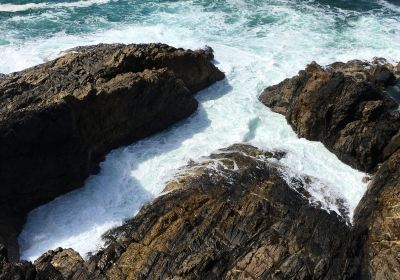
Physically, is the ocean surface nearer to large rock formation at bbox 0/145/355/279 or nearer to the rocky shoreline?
the rocky shoreline

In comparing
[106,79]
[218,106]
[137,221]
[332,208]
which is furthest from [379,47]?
[137,221]

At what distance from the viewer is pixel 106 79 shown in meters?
25.5

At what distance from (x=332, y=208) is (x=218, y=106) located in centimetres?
1069

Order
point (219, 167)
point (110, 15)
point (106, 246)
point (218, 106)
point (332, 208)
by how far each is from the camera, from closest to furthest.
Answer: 1. point (106, 246)
2. point (332, 208)
3. point (219, 167)
4. point (218, 106)
5. point (110, 15)

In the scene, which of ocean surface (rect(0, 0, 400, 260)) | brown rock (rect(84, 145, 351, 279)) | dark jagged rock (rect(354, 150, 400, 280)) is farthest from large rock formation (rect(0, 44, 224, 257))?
dark jagged rock (rect(354, 150, 400, 280))

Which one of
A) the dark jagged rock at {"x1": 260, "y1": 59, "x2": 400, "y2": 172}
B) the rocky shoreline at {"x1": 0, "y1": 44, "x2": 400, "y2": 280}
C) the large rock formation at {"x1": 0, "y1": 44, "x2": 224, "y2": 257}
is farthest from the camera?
the dark jagged rock at {"x1": 260, "y1": 59, "x2": 400, "y2": 172}

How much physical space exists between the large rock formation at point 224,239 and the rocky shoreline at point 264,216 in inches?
1.6

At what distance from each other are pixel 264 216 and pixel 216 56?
58.8ft

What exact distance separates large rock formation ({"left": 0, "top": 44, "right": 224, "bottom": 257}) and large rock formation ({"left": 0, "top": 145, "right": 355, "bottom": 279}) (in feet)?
14.0

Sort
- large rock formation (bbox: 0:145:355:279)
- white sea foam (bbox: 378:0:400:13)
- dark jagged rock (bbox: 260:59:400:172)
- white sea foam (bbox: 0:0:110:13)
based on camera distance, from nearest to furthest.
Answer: large rock formation (bbox: 0:145:355:279), dark jagged rock (bbox: 260:59:400:172), white sea foam (bbox: 0:0:110:13), white sea foam (bbox: 378:0:400:13)

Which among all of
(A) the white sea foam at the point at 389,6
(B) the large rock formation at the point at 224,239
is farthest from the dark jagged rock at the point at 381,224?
(A) the white sea foam at the point at 389,6

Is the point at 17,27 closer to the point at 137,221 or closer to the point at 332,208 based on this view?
the point at 137,221

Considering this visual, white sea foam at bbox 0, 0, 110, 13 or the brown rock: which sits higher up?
white sea foam at bbox 0, 0, 110, 13

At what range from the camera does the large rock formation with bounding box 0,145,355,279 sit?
16.9m
